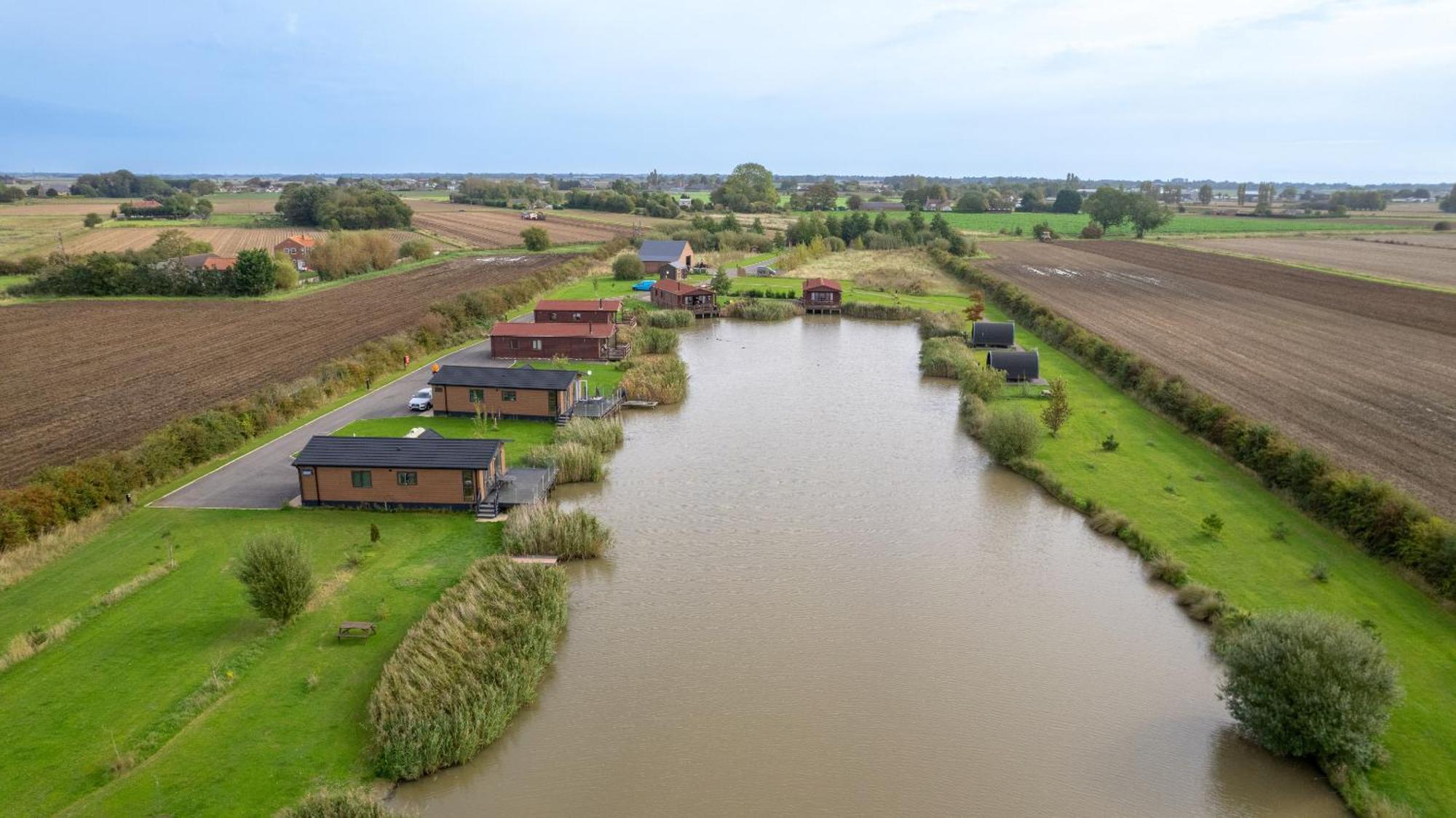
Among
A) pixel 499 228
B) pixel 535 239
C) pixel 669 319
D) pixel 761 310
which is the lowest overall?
pixel 669 319

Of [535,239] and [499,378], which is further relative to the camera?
[535,239]

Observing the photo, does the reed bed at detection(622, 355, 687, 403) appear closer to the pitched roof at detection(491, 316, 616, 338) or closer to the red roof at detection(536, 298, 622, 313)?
the pitched roof at detection(491, 316, 616, 338)

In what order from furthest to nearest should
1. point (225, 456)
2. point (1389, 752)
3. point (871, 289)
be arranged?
1. point (871, 289)
2. point (225, 456)
3. point (1389, 752)

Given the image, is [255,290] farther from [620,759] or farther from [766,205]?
[766,205]

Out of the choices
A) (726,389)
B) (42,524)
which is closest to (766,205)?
(726,389)

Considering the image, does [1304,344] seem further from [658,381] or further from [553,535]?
[553,535]

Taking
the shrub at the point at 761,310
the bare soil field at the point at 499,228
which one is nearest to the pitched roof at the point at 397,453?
the shrub at the point at 761,310

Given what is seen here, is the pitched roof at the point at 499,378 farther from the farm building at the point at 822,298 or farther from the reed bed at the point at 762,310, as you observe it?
the farm building at the point at 822,298

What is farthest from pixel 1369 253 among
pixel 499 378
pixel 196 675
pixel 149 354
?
pixel 196 675
